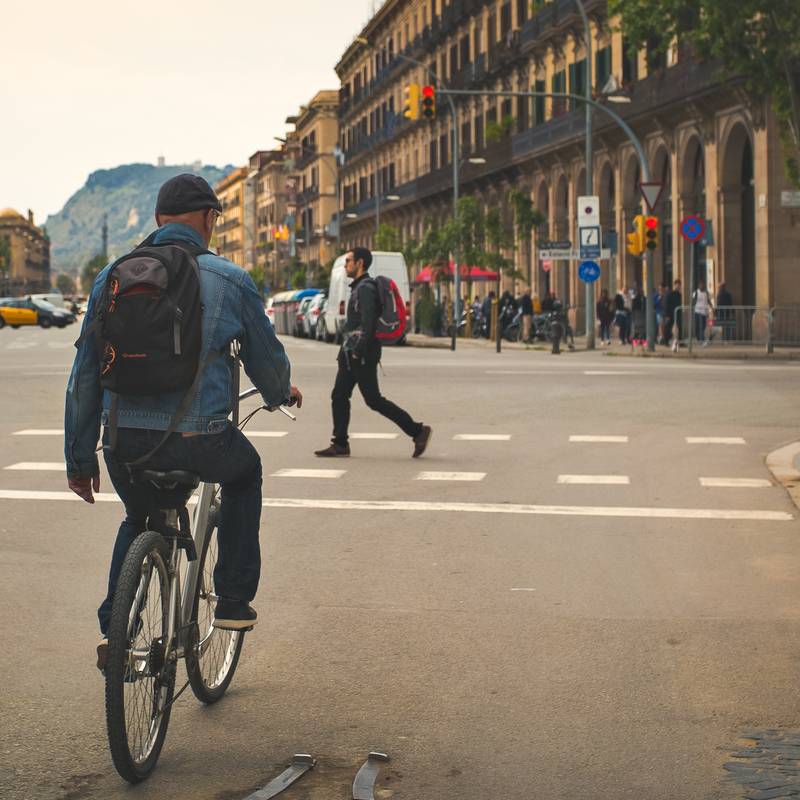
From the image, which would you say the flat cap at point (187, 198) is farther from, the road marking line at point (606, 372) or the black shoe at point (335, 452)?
the road marking line at point (606, 372)

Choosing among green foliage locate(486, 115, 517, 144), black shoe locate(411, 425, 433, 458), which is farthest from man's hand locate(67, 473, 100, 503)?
green foliage locate(486, 115, 517, 144)

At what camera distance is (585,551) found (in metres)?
8.78

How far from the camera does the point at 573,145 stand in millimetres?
50438

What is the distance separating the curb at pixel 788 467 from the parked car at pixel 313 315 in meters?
43.0

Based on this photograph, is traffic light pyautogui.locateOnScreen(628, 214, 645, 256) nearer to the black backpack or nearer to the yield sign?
the yield sign

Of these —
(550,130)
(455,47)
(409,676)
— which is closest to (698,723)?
(409,676)

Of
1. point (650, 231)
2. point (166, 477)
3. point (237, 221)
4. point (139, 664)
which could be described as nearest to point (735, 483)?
point (166, 477)

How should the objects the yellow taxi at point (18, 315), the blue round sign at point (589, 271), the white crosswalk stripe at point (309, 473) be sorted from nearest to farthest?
1. the white crosswalk stripe at point (309, 473)
2. the blue round sign at point (589, 271)
3. the yellow taxi at point (18, 315)

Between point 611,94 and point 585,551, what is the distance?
38.6 m

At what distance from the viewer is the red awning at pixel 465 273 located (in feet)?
179

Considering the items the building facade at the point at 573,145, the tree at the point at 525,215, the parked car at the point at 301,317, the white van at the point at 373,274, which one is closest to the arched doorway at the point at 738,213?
the building facade at the point at 573,145

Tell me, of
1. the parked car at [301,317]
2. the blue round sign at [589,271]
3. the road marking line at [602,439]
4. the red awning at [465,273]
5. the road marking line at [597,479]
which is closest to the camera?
the road marking line at [597,479]

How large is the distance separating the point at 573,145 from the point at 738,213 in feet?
38.6

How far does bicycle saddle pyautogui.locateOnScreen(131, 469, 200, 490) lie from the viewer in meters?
4.86
